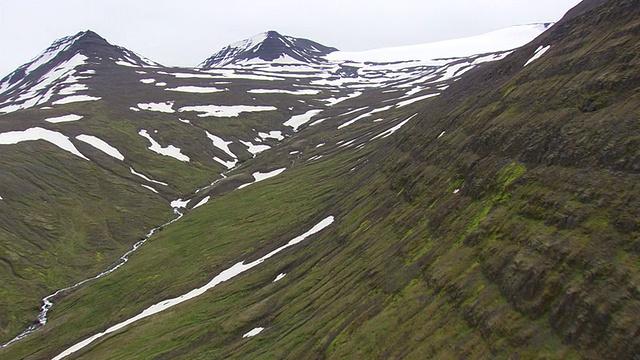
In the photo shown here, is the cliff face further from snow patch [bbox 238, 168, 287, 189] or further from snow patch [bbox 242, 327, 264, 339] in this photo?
snow patch [bbox 238, 168, 287, 189]

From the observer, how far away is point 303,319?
32.9 metres

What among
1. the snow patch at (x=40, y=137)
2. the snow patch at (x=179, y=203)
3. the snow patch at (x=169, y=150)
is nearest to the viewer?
the snow patch at (x=179, y=203)

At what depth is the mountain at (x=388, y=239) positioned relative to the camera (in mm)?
19297

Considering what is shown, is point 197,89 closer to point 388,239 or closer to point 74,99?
point 74,99

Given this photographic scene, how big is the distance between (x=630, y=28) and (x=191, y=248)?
203 ft

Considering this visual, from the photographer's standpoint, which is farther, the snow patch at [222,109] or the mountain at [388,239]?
the snow patch at [222,109]

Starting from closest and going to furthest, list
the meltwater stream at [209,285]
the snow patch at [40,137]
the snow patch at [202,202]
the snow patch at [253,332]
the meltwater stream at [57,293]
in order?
the snow patch at [253,332]
the meltwater stream at [209,285]
the meltwater stream at [57,293]
the snow patch at [202,202]
the snow patch at [40,137]

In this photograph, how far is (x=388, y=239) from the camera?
35375 millimetres

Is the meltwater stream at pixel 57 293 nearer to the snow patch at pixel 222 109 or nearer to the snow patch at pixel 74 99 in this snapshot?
the snow patch at pixel 222 109

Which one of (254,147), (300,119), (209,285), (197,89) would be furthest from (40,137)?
(300,119)

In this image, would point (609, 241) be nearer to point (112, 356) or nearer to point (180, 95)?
point (112, 356)

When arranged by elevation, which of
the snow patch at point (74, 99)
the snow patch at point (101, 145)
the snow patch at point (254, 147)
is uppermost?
the snow patch at point (74, 99)

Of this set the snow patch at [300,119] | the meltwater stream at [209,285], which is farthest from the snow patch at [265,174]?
the snow patch at [300,119]

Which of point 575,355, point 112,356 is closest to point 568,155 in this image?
point 575,355
